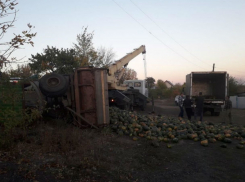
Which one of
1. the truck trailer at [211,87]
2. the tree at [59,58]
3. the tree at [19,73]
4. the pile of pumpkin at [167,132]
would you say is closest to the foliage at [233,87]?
the truck trailer at [211,87]

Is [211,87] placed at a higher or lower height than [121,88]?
lower

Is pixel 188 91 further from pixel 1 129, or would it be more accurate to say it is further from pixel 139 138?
pixel 1 129

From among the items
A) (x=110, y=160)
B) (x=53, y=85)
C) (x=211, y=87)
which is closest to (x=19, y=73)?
(x=53, y=85)

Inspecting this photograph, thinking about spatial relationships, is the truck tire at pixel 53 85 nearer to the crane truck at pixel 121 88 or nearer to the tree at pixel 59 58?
the crane truck at pixel 121 88

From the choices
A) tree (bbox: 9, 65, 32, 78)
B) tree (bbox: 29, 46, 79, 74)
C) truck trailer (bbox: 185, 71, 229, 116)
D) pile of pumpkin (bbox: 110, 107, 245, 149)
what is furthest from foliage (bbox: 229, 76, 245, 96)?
tree (bbox: 9, 65, 32, 78)

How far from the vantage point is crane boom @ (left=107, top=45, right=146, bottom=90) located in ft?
43.5

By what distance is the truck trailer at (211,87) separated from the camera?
17297mm

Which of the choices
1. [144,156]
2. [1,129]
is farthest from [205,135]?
[1,129]

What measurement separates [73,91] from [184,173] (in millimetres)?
4808

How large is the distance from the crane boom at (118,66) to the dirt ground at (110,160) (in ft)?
19.4

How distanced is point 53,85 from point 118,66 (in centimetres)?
754

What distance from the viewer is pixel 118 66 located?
15375 millimetres

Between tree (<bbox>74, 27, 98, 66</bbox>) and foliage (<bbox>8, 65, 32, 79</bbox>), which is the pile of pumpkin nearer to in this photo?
foliage (<bbox>8, 65, 32, 79</bbox>)

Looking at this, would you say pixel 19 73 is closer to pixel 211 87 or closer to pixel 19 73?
pixel 19 73
